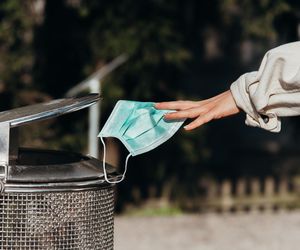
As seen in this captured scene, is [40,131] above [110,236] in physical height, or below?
above

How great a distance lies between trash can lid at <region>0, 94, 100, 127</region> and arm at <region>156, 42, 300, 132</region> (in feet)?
1.00

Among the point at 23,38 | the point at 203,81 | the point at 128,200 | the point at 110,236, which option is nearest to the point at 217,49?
the point at 203,81

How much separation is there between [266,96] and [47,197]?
0.79m

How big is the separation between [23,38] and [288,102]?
8.53 meters

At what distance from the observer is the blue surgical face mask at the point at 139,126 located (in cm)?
304

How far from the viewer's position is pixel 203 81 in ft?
61.1

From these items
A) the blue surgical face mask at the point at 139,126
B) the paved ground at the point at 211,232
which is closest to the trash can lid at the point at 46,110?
the blue surgical face mask at the point at 139,126

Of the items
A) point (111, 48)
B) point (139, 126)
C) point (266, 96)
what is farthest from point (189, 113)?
point (111, 48)

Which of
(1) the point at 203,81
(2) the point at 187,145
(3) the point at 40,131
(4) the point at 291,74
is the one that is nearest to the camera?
(4) the point at 291,74

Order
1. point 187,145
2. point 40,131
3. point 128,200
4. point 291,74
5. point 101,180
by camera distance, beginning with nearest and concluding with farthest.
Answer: point 291,74, point 101,180, point 40,131, point 187,145, point 128,200

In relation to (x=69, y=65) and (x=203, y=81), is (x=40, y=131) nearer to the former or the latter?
(x=69, y=65)

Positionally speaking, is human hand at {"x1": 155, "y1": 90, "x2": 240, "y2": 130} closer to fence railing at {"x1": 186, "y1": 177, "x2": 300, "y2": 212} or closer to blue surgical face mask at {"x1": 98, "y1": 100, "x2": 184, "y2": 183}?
blue surgical face mask at {"x1": 98, "y1": 100, "x2": 184, "y2": 183}

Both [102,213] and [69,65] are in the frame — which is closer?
[102,213]

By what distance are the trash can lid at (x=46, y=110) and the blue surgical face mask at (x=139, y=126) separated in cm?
10
